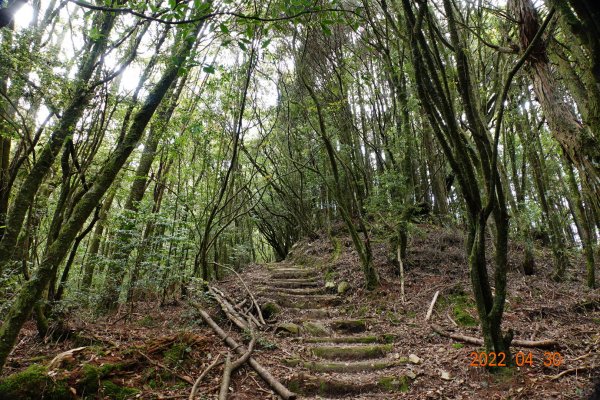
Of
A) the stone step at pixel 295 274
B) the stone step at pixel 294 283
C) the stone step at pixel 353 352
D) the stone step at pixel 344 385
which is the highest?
the stone step at pixel 295 274

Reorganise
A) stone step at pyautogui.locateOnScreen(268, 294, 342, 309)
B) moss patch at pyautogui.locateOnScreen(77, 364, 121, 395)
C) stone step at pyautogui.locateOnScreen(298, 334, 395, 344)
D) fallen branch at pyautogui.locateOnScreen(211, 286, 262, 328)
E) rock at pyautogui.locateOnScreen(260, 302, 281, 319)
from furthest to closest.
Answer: stone step at pyautogui.locateOnScreen(268, 294, 342, 309) → rock at pyautogui.locateOnScreen(260, 302, 281, 319) → fallen branch at pyautogui.locateOnScreen(211, 286, 262, 328) → stone step at pyautogui.locateOnScreen(298, 334, 395, 344) → moss patch at pyautogui.locateOnScreen(77, 364, 121, 395)

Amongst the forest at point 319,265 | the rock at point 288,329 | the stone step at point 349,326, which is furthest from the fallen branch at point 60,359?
the stone step at point 349,326

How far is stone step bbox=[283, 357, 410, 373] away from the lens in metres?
4.36

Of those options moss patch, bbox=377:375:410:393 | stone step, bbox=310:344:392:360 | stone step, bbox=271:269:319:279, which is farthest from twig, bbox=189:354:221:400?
stone step, bbox=271:269:319:279

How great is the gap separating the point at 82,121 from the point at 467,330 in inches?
259

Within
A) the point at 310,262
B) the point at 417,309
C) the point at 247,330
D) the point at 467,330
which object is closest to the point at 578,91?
the point at 467,330

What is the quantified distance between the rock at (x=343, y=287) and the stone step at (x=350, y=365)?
9.47 ft

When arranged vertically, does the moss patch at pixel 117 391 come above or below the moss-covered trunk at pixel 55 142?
below

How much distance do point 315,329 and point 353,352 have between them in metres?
1.12

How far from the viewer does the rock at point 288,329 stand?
18.7 feet

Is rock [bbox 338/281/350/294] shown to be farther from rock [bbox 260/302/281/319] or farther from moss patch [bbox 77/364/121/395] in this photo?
moss patch [bbox 77/364/121/395]

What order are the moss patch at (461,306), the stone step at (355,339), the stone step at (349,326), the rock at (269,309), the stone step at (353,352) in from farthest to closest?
the rock at (269,309), the stone step at (349,326), the moss patch at (461,306), the stone step at (355,339), the stone step at (353,352)

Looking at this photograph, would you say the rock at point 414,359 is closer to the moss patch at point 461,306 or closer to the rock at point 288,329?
the moss patch at point 461,306
